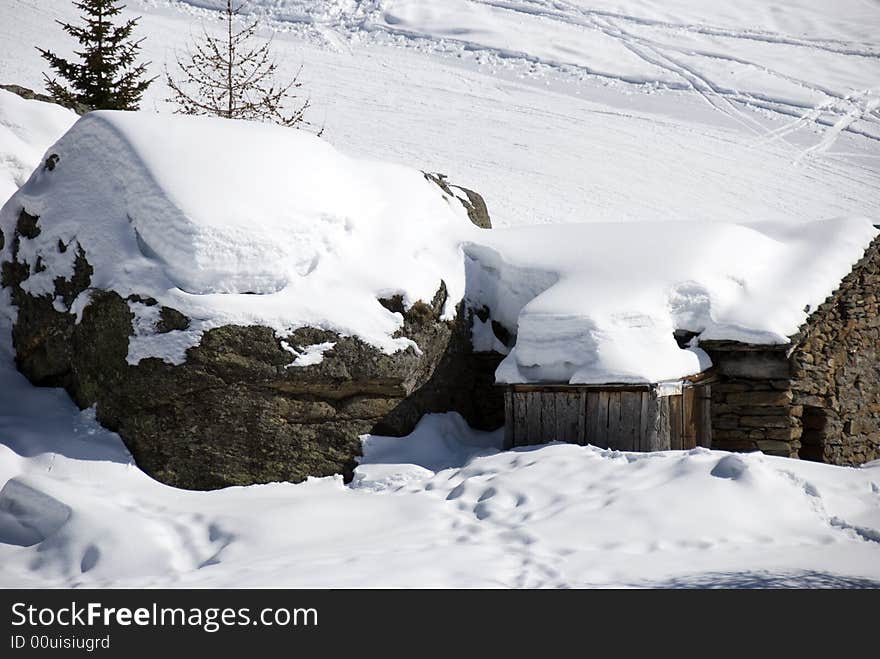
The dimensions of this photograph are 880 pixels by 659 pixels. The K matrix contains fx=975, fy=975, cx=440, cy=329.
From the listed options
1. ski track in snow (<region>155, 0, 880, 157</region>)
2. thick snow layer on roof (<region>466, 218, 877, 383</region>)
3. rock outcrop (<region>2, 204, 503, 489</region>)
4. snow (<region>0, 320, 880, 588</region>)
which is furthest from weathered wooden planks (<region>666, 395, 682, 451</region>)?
ski track in snow (<region>155, 0, 880, 157</region>)

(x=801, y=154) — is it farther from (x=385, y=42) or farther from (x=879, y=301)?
(x=879, y=301)

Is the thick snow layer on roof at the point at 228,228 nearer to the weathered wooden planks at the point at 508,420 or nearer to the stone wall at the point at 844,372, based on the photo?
the weathered wooden planks at the point at 508,420

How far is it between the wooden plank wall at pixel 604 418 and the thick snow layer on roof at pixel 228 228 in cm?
126

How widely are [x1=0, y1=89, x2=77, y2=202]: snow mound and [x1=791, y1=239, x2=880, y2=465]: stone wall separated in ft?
28.0

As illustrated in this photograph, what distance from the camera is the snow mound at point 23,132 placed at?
1116 cm

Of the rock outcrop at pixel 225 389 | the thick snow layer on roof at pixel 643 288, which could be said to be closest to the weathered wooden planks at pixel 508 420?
the thick snow layer on roof at pixel 643 288

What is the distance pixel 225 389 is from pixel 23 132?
22.1ft

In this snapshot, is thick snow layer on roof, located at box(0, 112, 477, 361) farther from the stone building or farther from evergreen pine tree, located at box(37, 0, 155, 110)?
evergreen pine tree, located at box(37, 0, 155, 110)

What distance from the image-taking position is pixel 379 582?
5.36 m

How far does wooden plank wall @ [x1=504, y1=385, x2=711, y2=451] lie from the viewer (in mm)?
7797

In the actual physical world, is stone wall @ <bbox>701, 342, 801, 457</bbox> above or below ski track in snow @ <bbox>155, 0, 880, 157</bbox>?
below

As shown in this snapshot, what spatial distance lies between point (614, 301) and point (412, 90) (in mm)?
24879

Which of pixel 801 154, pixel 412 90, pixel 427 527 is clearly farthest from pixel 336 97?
pixel 427 527

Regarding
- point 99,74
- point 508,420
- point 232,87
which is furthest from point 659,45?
point 508,420
